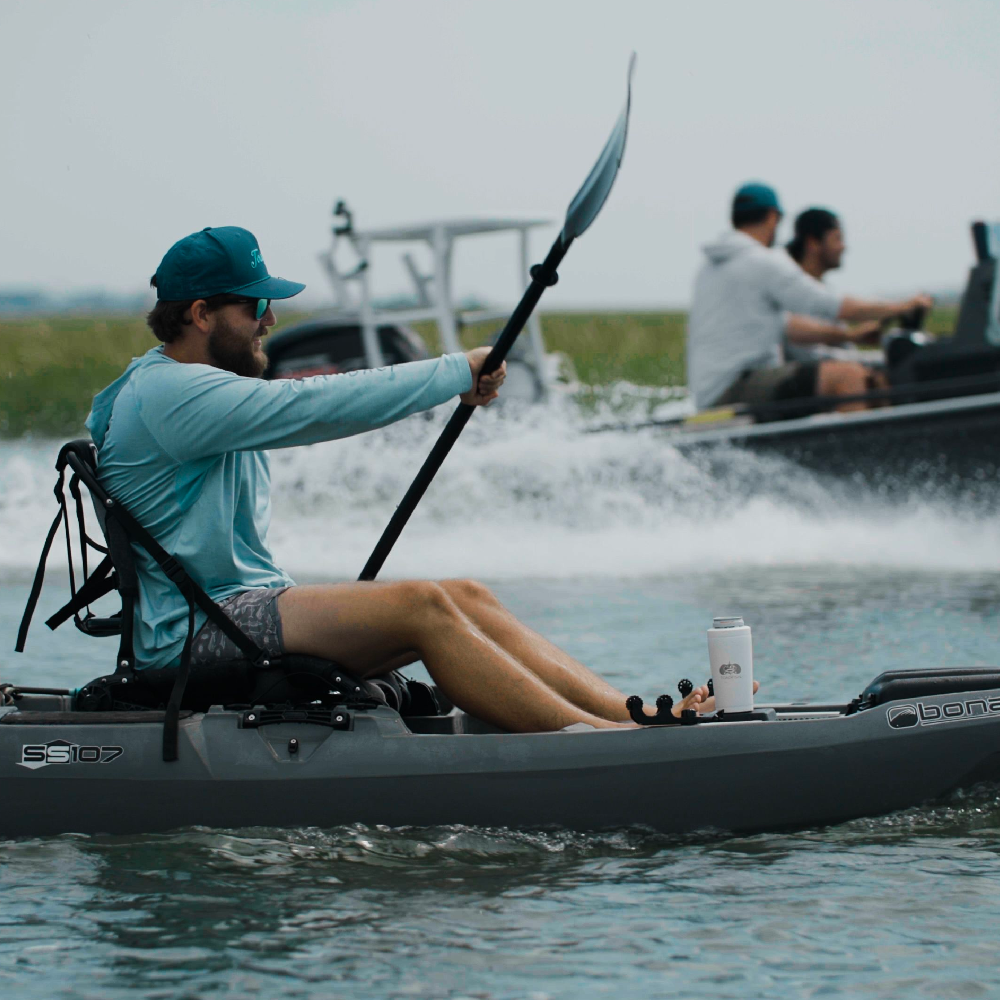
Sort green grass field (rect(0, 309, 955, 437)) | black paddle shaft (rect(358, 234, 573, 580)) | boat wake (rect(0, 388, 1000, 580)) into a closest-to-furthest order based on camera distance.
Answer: black paddle shaft (rect(358, 234, 573, 580)), boat wake (rect(0, 388, 1000, 580)), green grass field (rect(0, 309, 955, 437))

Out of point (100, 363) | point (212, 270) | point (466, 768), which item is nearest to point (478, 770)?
point (466, 768)

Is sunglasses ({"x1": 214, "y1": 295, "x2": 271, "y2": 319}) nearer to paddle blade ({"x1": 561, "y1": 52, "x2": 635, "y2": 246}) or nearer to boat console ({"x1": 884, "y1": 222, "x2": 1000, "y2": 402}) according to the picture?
paddle blade ({"x1": 561, "y1": 52, "x2": 635, "y2": 246})

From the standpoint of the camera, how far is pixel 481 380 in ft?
11.7

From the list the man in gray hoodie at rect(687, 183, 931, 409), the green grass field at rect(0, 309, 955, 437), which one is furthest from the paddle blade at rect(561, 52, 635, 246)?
the green grass field at rect(0, 309, 955, 437)

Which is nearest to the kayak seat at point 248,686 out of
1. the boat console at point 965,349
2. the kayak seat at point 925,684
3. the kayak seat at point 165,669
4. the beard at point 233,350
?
the kayak seat at point 165,669

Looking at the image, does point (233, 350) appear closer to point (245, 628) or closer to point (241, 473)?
point (241, 473)

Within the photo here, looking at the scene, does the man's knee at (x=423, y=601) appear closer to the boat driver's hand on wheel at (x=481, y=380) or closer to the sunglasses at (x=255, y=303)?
the boat driver's hand on wheel at (x=481, y=380)

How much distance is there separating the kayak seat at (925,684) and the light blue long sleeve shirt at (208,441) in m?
1.09

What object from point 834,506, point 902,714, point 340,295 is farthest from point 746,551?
point 902,714

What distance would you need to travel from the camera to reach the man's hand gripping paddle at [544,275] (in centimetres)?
376

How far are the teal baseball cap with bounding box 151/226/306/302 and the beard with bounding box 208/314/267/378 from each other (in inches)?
3.0

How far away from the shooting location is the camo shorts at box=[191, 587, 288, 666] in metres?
3.35

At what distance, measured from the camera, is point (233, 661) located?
338 centimetres

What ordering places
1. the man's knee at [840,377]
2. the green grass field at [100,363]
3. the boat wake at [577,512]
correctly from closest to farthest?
the man's knee at [840,377] → the boat wake at [577,512] → the green grass field at [100,363]
